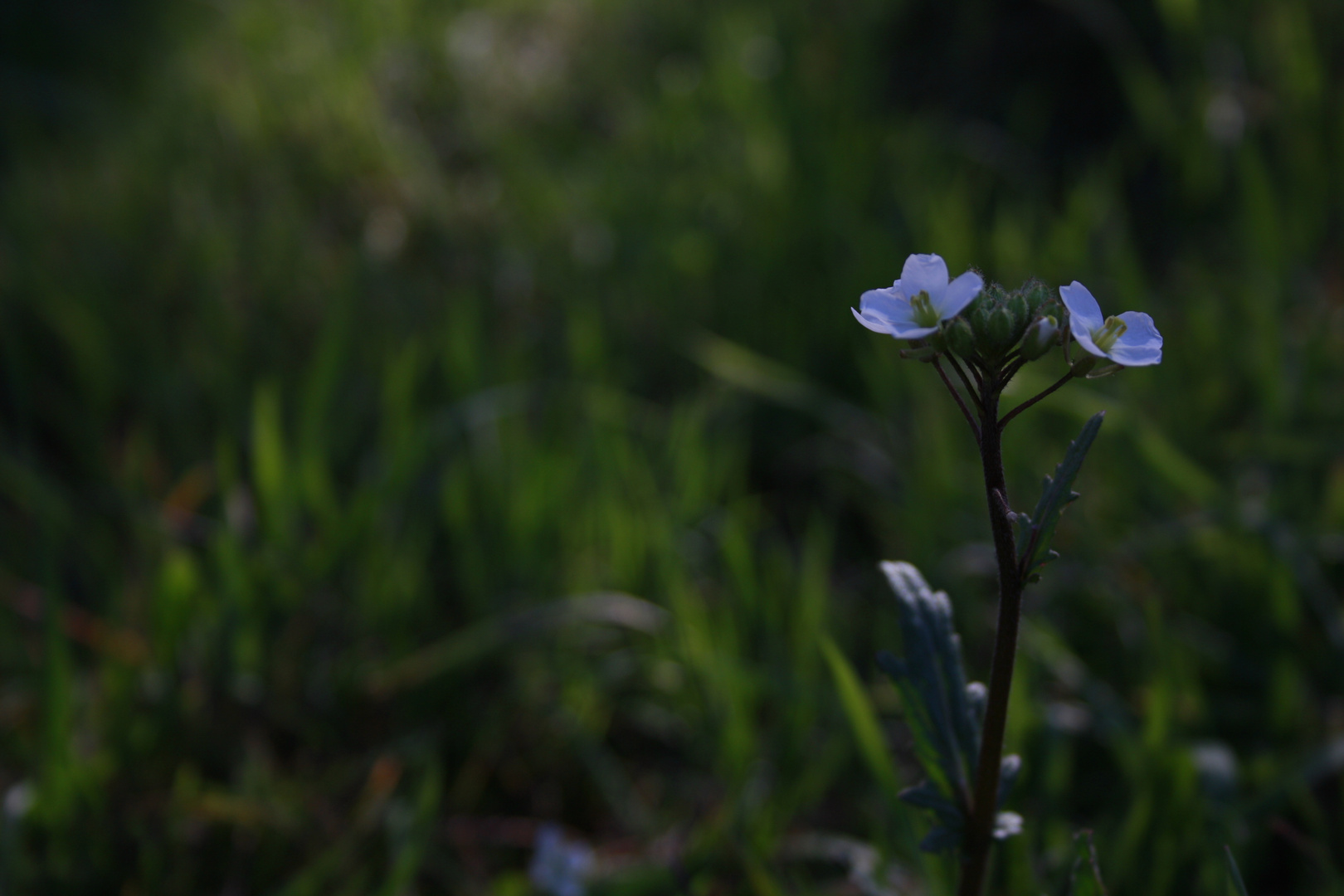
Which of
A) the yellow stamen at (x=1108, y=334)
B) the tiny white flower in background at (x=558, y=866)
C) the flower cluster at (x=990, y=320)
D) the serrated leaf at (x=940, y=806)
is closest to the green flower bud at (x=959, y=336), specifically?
the flower cluster at (x=990, y=320)

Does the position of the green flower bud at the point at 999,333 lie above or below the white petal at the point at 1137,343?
above

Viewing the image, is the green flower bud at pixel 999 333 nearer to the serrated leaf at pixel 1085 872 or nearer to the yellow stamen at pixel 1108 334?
the yellow stamen at pixel 1108 334

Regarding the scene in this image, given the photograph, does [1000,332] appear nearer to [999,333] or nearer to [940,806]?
[999,333]

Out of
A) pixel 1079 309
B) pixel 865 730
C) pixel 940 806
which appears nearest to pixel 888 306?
pixel 1079 309

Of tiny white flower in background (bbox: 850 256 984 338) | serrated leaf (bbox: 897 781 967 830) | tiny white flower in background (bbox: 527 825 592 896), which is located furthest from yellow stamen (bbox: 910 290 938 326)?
tiny white flower in background (bbox: 527 825 592 896)

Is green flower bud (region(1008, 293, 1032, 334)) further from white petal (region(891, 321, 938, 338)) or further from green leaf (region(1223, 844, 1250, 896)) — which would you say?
green leaf (region(1223, 844, 1250, 896))

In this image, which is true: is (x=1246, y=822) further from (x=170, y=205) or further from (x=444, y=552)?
(x=170, y=205)
